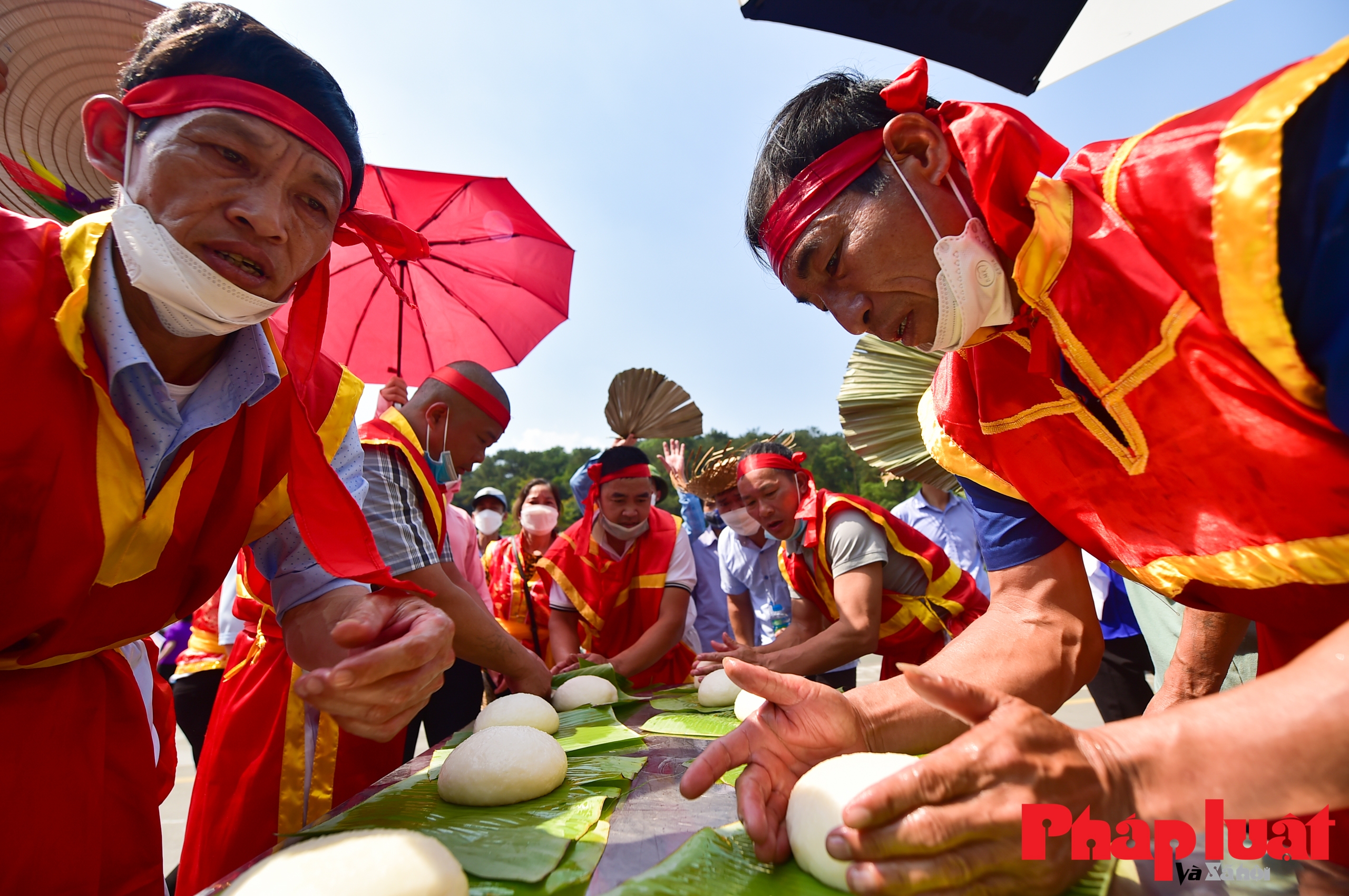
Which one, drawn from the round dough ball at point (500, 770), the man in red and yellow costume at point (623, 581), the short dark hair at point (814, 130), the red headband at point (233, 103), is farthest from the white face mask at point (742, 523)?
the red headband at point (233, 103)

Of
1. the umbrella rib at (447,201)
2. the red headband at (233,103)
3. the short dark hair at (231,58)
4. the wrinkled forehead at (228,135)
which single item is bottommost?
the wrinkled forehead at (228,135)

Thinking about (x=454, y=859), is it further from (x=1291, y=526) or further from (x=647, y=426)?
(x=647, y=426)

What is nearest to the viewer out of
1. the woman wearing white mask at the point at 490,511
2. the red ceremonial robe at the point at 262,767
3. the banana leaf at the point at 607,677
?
the red ceremonial robe at the point at 262,767

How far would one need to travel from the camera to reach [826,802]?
112 centimetres

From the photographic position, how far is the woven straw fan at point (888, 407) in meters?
4.36

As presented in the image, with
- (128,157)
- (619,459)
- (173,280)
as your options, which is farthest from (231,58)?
(619,459)

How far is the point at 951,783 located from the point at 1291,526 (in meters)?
0.74

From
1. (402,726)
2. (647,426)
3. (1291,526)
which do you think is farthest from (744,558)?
(1291,526)

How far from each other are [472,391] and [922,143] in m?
2.73

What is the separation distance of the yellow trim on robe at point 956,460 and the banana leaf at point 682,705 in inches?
58.3

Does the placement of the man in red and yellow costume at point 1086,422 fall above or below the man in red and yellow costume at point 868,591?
above

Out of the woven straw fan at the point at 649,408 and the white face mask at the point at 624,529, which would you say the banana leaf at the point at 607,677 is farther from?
the woven straw fan at the point at 649,408

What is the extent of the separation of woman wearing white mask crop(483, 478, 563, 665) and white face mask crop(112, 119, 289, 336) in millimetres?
3283

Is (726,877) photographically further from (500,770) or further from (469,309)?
(469,309)
